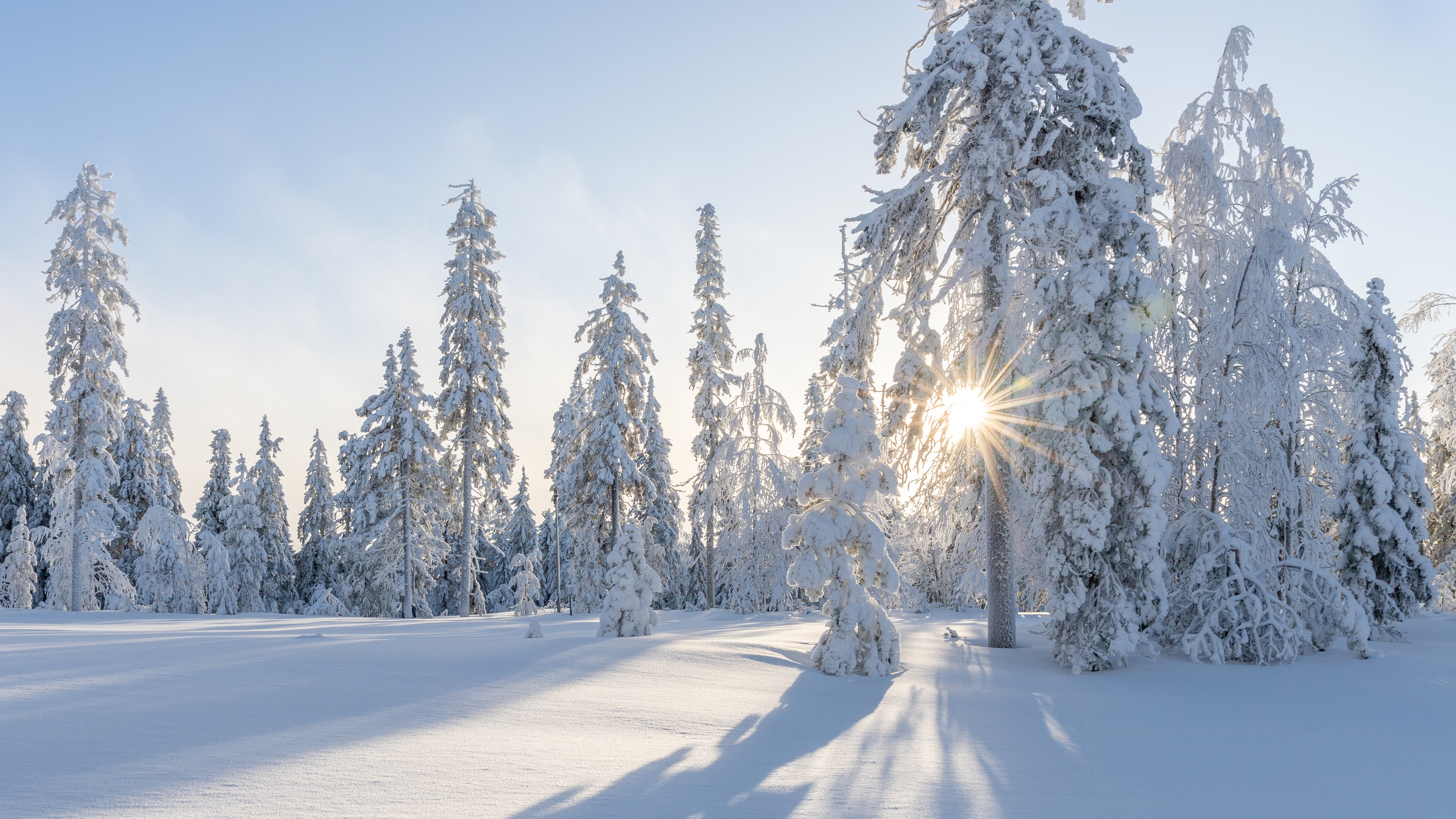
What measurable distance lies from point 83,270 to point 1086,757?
3188 cm

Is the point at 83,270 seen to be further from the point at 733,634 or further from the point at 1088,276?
the point at 1088,276

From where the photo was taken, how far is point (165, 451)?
144ft

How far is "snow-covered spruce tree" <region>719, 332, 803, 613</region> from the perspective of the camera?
28.7 meters

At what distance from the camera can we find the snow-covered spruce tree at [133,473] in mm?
38594

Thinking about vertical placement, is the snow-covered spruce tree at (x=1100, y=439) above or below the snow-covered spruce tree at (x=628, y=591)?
above

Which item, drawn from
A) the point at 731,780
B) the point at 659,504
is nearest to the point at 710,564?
the point at 659,504

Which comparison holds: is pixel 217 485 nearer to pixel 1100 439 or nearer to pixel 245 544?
pixel 245 544

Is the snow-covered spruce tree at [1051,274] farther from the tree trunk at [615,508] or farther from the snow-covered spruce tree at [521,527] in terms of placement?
the snow-covered spruce tree at [521,527]

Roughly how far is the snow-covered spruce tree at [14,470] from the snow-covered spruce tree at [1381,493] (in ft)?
166

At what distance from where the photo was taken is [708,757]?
242 inches

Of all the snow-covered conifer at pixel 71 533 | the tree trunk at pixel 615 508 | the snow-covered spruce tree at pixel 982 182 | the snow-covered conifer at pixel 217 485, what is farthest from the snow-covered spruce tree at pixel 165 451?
the snow-covered spruce tree at pixel 982 182

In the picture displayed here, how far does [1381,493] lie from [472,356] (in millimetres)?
27397

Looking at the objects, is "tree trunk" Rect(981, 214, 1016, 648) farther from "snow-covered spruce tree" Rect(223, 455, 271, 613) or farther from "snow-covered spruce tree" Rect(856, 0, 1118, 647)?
"snow-covered spruce tree" Rect(223, 455, 271, 613)

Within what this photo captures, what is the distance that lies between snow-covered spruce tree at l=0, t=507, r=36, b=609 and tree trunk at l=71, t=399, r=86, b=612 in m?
11.5
